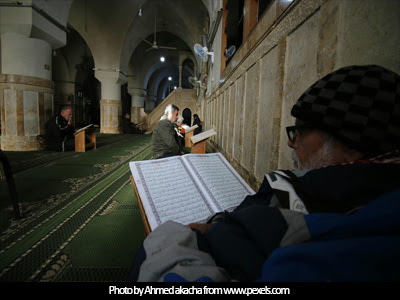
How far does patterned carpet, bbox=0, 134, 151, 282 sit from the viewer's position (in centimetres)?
140

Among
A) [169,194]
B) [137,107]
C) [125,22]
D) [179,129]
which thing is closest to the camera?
→ [169,194]

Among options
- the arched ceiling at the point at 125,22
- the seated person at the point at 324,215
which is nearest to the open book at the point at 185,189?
the seated person at the point at 324,215

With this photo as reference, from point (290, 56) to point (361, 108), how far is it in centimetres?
135

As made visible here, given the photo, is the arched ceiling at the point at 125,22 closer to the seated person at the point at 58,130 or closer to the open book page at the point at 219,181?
the seated person at the point at 58,130

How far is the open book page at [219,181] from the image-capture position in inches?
49.9

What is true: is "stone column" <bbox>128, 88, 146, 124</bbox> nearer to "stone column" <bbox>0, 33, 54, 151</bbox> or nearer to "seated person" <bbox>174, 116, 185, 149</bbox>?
"stone column" <bbox>0, 33, 54, 151</bbox>

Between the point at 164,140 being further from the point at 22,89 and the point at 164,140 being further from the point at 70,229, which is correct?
the point at 22,89

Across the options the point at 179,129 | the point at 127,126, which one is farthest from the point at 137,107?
the point at 179,129

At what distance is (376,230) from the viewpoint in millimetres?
390

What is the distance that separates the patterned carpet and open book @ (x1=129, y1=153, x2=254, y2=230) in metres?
0.64

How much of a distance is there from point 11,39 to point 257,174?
7.56 m

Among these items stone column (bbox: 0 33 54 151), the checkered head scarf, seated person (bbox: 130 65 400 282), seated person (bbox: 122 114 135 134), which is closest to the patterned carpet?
seated person (bbox: 130 65 400 282)

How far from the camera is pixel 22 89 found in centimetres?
589

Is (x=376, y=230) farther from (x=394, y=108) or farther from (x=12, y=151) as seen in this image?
(x=12, y=151)
